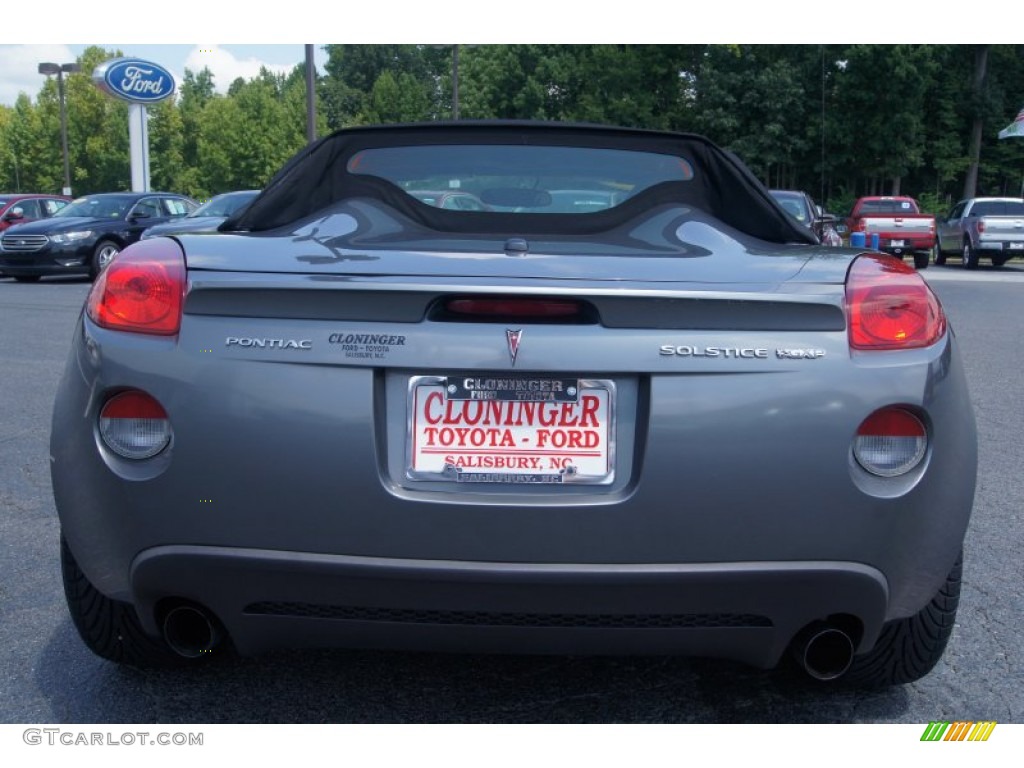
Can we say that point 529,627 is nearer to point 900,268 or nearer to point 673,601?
point 673,601

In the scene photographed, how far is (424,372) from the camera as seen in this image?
2.13 meters

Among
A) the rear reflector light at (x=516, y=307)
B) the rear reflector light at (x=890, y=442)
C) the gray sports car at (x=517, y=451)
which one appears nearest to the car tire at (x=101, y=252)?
the gray sports car at (x=517, y=451)

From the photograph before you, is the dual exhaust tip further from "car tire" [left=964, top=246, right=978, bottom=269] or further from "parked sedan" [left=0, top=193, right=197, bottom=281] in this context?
"car tire" [left=964, top=246, right=978, bottom=269]

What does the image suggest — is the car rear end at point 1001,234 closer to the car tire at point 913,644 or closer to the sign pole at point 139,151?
the sign pole at point 139,151

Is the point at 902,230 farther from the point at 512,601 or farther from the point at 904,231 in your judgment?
the point at 512,601

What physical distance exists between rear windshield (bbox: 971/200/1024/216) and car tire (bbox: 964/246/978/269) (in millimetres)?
1439

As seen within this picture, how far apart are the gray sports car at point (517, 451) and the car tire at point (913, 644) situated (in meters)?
0.24

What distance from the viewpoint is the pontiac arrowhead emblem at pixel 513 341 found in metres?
→ 2.11

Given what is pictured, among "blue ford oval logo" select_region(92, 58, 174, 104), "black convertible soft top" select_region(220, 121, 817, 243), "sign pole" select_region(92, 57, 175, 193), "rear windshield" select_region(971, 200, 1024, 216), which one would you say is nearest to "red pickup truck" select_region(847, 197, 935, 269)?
"rear windshield" select_region(971, 200, 1024, 216)

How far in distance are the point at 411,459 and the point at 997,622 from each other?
6.85 feet

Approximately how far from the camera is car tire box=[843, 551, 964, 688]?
2541 mm

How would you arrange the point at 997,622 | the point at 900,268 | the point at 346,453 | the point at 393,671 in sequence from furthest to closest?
the point at 997,622 < the point at 393,671 < the point at 900,268 < the point at 346,453

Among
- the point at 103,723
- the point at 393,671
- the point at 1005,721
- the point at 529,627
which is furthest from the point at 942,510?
the point at 103,723

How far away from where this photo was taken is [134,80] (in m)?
31.1
